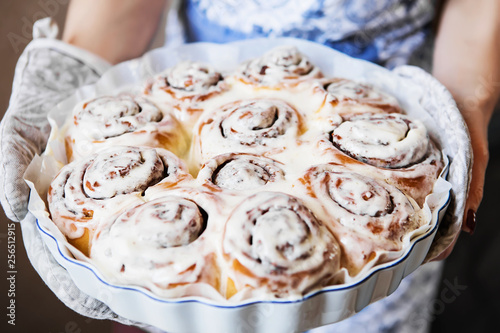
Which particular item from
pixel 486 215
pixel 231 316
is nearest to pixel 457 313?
pixel 486 215

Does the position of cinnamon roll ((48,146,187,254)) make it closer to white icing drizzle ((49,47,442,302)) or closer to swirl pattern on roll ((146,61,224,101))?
white icing drizzle ((49,47,442,302))

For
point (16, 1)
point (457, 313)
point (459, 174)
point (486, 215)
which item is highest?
point (459, 174)

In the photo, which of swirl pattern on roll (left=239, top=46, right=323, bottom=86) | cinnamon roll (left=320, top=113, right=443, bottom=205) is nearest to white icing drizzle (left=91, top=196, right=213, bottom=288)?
cinnamon roll (left=320, top=113, right=443, bottom=205)

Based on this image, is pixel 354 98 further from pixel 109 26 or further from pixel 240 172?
pixel 109 26

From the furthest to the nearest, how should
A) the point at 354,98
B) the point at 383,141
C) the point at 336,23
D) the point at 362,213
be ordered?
the point at 336,23
the point at 354,98
the point at 383,141
the point at 362,213

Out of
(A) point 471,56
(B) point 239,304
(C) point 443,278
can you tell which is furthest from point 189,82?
(C) point 443,278

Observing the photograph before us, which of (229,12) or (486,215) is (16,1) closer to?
(229,12)
